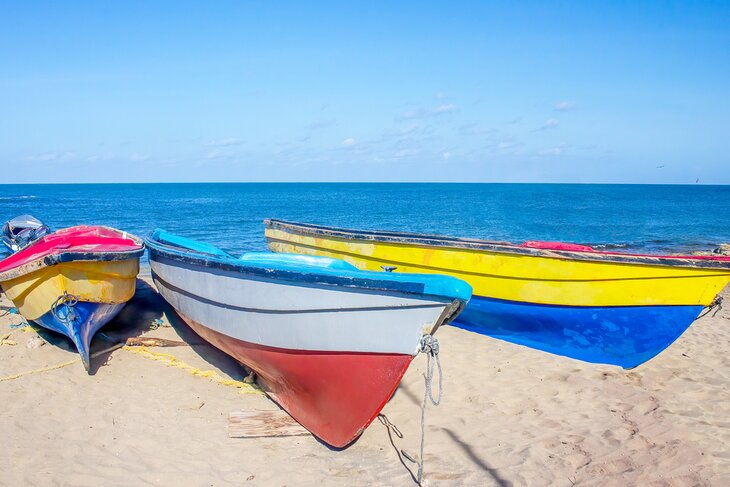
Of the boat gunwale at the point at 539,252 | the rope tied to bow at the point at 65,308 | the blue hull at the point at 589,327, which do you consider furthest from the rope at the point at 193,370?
the blue hull at the point at 589,327

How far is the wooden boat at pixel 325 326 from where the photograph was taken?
4059 mm

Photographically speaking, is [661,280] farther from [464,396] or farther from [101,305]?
[101,305]

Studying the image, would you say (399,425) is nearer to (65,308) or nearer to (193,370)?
(193,370)

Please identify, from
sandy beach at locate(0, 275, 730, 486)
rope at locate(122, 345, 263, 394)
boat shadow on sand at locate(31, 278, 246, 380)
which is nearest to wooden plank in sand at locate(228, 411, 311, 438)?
sandy beach at locate(0, 275, 730, 486)

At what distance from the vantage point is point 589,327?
678 centimetres

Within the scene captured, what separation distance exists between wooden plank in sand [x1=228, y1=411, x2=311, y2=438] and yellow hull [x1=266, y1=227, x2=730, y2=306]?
3.55 meters

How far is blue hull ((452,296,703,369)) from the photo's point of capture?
6.31 meters

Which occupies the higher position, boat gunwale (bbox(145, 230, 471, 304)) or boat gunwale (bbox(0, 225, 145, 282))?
boat gunwale (bbox(145, 230, 471, 304))

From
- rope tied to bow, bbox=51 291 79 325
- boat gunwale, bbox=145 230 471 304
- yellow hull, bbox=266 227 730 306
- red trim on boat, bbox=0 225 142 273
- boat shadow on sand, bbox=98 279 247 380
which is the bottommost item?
boat shadow on sand, bbox=98 279 247 380

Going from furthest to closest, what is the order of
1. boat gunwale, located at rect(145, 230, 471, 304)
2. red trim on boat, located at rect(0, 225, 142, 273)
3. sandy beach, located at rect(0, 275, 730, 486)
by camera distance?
red trim on boat, located at rect(0, 225, 142, 273)
sandy beach, located at rect(0, 275, 730, 486)
boat gunwale, located at rect(145, 230, 471, 304)

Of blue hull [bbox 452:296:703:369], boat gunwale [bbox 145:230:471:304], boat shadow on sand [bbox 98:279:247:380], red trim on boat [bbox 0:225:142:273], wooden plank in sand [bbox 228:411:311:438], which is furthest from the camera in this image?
boat shadow on sand [bbox 98:279:247:380]

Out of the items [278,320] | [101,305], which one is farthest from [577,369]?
[101,305]

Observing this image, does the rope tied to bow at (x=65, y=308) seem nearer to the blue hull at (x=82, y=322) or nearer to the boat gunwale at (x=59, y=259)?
the blue hull at (x=82, y=322)

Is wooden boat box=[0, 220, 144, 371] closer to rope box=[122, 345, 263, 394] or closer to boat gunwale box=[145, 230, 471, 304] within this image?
rope box=[122, 345, 263, 394]
